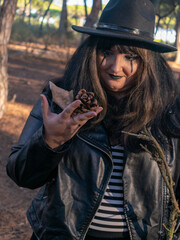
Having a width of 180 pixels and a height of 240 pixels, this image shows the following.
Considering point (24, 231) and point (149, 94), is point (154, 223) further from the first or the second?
point (24, 231)

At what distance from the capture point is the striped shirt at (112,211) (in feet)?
5.48

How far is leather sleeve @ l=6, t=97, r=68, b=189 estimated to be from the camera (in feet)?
4.91

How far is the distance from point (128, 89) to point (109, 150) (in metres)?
0.33

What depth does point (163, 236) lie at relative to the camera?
5.56 ft

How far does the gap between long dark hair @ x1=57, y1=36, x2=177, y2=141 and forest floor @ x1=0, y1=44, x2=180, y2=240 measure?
25 centimetres

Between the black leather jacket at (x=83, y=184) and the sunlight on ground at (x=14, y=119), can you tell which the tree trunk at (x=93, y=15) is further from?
the black leather jacket at (x=83, y=184)

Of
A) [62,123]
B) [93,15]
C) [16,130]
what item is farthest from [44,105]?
[93,15]

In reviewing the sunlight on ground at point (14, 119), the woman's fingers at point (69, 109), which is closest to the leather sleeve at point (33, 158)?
the woman's fingers at point (69, 109)

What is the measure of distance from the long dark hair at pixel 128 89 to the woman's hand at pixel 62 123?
308mm

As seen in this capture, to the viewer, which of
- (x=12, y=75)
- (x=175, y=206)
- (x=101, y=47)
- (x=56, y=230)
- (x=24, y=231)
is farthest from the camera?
(x=12, y=75)

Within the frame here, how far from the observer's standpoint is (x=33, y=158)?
1.53m

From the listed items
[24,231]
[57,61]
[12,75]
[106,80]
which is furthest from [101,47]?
[57,61]

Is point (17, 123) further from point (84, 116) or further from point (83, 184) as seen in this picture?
point (84, 116)

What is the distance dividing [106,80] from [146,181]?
0.48 m
